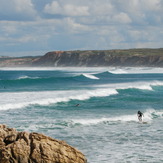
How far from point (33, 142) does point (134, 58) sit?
616ft

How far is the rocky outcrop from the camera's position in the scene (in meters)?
11.9

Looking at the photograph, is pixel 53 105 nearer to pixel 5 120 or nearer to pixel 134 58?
pixel 5 120

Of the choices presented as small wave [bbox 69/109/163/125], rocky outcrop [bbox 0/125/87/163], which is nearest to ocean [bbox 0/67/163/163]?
small wave [bbox 69/109/163/125]

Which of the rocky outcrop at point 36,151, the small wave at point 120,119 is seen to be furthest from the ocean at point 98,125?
the rocky outcrop at point 36,151

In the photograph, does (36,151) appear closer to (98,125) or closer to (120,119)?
(98,125)

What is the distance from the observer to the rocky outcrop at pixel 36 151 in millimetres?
11922

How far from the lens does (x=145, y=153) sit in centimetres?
1642

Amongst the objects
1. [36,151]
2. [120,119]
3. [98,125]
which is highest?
[120,119]

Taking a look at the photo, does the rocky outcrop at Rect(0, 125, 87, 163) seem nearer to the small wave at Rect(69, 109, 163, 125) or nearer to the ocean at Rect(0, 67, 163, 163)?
the ocean at Rect(0, 67, 163, 163)

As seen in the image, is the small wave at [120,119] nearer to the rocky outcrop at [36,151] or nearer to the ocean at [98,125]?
the ocean at [98,125]

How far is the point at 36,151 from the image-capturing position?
1198 centimetres

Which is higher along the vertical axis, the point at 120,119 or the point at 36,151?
the point at 120,119

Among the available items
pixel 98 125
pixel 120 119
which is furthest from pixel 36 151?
pixel 120 119

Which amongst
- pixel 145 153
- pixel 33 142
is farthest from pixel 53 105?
pixel 33 142
